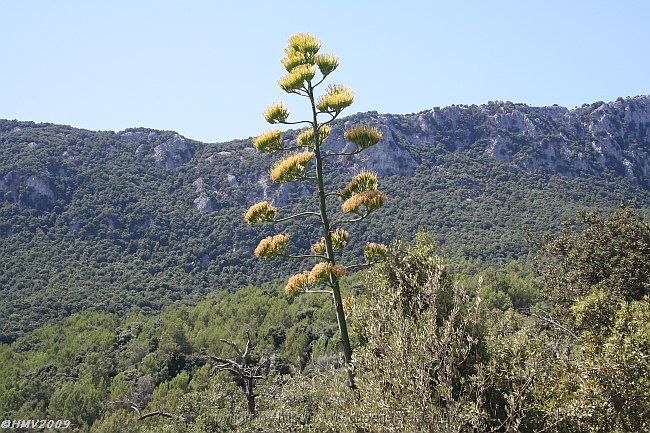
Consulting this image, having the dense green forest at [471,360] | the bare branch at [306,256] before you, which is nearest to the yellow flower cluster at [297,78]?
the bare branch at [306,256]

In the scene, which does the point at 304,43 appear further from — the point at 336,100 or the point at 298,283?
the point at 298,283

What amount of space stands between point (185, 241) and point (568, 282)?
95.8 m

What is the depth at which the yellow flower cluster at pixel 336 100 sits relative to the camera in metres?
6.93

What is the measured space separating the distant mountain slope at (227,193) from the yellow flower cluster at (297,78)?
6650 cm

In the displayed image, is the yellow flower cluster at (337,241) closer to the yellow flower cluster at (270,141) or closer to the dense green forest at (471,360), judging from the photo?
the dense green forest at (471,360)

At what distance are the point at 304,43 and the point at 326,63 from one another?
19.6 inches

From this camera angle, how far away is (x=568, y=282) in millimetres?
18547

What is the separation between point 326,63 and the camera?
23.7 feet

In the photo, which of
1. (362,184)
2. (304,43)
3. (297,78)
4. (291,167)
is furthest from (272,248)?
(304,43)

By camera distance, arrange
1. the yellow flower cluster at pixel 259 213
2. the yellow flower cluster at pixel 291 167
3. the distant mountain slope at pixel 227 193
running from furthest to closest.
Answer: the distant mountain slope at pixel 227 193
the yellow flower cluster at pixel 259 213
the yellow flower cluster at pixel 291 167

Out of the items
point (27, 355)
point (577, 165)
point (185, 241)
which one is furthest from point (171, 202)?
point (577, 165)

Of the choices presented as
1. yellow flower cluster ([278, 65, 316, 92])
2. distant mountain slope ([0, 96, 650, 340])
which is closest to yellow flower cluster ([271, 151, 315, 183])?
yellow flower cluster ([278, 65, 316, 92])

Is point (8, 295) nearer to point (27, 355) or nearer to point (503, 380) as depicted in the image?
point (27, 355)

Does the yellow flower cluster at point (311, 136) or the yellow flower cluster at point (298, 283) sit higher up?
the yellow flower cluster at point (311, 136)
